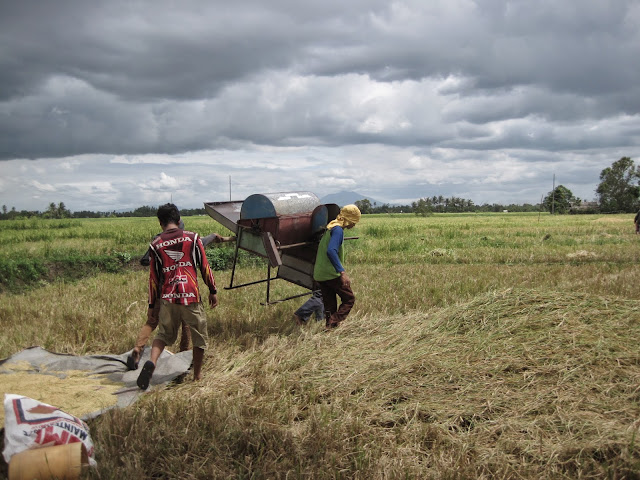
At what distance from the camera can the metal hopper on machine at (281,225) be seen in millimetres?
5281

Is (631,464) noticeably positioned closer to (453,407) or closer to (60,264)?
(453,407)

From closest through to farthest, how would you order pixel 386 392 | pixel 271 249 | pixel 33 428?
pixel 33 428
pixel 386 392
pixel 271 249

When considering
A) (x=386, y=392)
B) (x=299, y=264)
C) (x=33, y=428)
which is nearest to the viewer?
(x=33, y=428)

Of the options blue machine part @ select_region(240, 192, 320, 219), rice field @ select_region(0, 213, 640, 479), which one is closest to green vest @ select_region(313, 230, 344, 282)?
blue machine part @ select_region(240, 192, 320, 219)

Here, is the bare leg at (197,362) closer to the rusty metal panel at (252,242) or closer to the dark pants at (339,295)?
the rusty metal panel at (252,242)

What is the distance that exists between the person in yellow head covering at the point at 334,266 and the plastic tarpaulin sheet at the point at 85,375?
5.53 ft

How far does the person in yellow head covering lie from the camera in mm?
5289

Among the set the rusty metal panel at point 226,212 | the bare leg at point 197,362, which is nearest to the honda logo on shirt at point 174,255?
the bare leg at point 197,362

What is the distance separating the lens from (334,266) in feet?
17.5

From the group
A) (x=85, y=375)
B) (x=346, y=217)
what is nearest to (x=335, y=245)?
(x=346, y=217)

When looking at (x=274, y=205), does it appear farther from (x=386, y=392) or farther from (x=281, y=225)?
(x=386, y=392)

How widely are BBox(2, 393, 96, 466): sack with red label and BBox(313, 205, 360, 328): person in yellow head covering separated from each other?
3.01m

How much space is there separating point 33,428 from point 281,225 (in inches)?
123

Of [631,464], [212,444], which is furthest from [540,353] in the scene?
[212,444]
